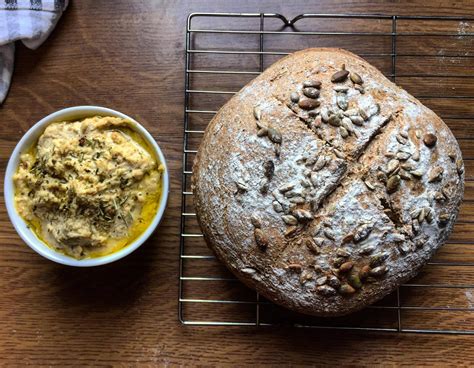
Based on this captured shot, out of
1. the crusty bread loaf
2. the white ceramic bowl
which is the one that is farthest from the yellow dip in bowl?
the crusty bread loaf

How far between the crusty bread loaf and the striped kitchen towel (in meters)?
0.89

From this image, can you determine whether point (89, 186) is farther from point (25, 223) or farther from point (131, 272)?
point (131, 272)

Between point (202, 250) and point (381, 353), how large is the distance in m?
0.77

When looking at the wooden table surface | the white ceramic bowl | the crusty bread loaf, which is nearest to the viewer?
the crusty bread loaf

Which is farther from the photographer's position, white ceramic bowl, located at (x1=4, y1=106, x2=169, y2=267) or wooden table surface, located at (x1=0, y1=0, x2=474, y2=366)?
wooden table surface, located at (x1=0, y1=0, x2=474, y2=366)

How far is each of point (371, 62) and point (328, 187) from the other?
69 centimetres

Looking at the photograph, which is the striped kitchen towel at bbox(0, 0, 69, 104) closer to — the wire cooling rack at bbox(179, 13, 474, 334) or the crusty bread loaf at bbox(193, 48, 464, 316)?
the wire cooling rack at bbox(179, 13, 474, 334)

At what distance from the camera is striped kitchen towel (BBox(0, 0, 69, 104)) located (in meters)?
2.02

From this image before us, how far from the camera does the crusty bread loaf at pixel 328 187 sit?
1.64 meters

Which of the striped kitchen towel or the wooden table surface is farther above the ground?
the striped kitchen towel

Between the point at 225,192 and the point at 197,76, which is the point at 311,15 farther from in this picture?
the point at 225,192

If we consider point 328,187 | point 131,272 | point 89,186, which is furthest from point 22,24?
point 328,187

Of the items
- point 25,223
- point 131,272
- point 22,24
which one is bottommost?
point 131,272

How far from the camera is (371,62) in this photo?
2.07m
